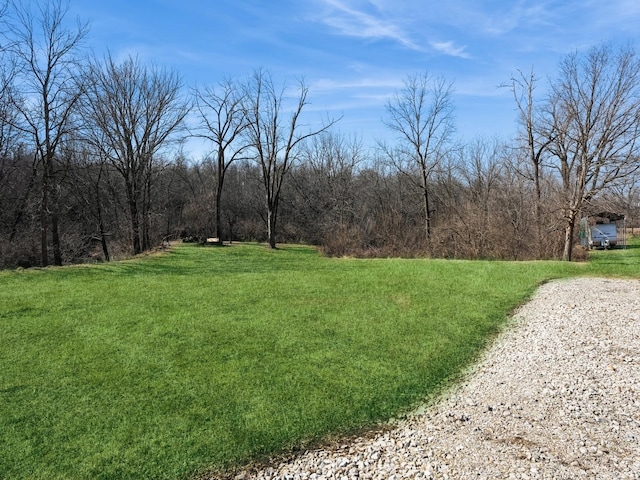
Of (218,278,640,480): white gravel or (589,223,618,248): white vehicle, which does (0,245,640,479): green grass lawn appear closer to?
(218,278,640,480): white gravel

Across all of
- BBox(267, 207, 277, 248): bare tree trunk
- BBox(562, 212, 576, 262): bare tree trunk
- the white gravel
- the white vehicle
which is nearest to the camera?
the white gravel

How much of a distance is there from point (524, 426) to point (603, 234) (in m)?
19.4

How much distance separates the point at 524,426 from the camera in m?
3.75

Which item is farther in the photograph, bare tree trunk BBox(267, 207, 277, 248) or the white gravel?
bare tree trunk BBox(267, 207, 277, 248)

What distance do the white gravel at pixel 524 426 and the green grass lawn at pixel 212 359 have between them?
33 cm

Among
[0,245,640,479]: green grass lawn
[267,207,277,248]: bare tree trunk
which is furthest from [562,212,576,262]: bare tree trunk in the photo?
[267,207,277,248]: bare tree trunk

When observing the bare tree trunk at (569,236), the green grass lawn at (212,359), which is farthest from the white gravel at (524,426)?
the bare tree trunk at (569,236)

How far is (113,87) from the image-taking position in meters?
16.8

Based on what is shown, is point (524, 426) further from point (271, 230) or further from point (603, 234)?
point (603, 234)

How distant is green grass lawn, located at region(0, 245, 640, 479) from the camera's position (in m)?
3.52

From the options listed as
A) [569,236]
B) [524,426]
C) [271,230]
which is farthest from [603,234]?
[524,426]

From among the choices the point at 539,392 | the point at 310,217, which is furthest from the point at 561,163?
the point at 539,392

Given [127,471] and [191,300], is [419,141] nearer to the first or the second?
[191,300]

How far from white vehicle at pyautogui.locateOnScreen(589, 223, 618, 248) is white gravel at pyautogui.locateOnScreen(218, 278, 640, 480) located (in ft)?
52.4
